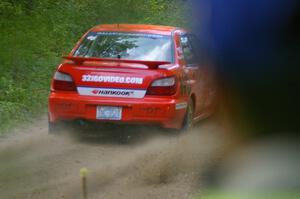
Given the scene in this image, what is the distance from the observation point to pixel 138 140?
8.14 metres

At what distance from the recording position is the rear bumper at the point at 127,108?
7.72m

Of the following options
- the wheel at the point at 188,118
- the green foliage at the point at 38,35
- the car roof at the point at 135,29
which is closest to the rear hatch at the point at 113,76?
the wheel at the point at 188,118

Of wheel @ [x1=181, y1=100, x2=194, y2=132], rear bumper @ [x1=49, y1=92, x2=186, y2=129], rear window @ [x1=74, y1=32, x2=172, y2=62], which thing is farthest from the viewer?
rear window @ [x1=74, y1=32, x2=172, y2=62]

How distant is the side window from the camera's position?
29.1 ft

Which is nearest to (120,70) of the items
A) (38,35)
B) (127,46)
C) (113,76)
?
(113,76)

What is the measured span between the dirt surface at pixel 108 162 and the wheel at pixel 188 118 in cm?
14

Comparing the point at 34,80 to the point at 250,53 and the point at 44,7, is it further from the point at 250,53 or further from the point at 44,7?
the point at 250,53

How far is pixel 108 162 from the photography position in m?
7.12

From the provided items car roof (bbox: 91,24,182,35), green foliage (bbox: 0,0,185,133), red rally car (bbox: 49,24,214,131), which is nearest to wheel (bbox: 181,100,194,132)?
red rally car (bbox: 49,24,214,131)

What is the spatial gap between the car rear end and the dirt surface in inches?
12.0

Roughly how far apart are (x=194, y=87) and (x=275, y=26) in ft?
9.85

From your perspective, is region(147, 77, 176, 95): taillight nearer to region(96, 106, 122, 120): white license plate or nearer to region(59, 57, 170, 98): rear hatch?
region(59, 57, 170, 98): rear hatch

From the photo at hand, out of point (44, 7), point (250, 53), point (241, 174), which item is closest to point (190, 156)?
point (241, 174)

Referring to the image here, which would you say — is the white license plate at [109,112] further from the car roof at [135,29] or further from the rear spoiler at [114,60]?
the car roof at [135,29]
